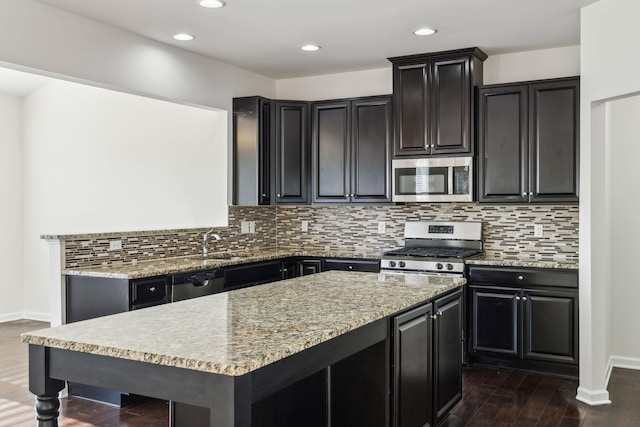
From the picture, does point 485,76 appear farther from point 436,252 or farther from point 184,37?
point 184,37

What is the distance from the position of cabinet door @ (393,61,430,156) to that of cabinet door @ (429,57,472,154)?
8 centimetres

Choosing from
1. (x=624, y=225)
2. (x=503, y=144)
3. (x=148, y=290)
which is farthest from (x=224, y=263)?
(x=624, y=225)

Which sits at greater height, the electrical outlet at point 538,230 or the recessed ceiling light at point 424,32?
the recessed ceiling light at point 424,32

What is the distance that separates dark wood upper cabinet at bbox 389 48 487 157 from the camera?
202 inches

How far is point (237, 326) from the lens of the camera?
2.24 meters

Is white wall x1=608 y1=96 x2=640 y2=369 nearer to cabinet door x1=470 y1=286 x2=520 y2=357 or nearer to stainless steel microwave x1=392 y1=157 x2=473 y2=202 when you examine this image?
cabinet door x1=470 y1=286 x2=520 y2=357

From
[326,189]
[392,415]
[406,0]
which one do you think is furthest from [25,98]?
[392,415]

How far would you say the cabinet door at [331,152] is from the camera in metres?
5.76

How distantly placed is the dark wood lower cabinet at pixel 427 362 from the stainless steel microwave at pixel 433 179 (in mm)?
1599

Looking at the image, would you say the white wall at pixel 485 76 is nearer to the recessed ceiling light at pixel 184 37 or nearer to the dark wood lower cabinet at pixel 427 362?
the recessed ceiling light at pixel 184 37

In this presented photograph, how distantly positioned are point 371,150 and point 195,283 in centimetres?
218

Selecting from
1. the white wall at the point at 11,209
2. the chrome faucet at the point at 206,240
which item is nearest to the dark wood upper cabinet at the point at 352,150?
the chrome faucet at the point at 206,240

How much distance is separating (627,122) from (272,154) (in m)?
3.24

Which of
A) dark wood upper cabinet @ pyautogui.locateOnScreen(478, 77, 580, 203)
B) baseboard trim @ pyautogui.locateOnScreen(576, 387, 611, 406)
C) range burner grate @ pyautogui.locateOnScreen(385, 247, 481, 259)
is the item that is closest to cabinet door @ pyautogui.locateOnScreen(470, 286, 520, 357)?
range burner grate @ pyautogui.locateOnScreen(385, 247, 481, 259)
